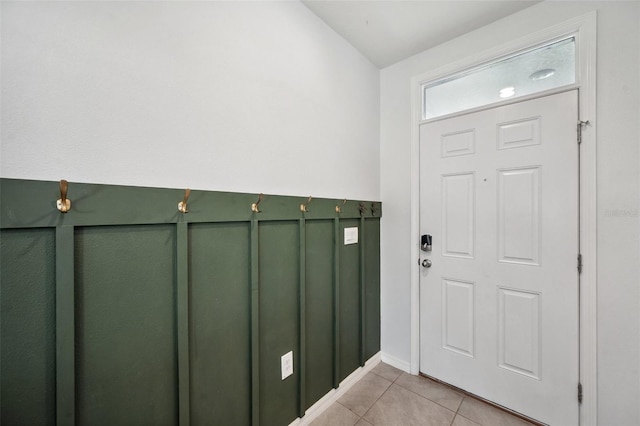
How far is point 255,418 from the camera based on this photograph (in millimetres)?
1262

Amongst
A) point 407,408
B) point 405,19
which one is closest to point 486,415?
point 407,408

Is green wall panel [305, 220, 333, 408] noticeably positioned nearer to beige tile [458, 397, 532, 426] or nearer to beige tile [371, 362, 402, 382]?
beige tile [371, 362, 402, 382]

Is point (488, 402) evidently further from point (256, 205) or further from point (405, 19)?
point (405, 19)

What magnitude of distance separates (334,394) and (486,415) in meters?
1.00

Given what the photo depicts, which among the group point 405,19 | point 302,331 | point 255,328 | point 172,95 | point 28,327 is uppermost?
point 405,19

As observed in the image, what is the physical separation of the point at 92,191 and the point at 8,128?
25 centimetres

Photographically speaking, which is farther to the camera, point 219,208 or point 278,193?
point 278,193

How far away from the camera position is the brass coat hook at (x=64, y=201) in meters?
0.75

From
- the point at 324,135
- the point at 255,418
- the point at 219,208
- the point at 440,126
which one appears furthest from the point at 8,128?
the point at 440,126

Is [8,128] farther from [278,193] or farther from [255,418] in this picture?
[255,418]

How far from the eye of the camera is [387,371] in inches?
82.1

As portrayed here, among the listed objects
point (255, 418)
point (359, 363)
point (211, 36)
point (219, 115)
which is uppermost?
point (211, 36)

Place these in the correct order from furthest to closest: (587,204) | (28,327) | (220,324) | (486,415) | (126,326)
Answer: (486,415), (587,204), (220,324), (126,326), (28,327)

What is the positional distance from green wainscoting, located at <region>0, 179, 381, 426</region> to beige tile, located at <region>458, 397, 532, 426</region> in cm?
97
